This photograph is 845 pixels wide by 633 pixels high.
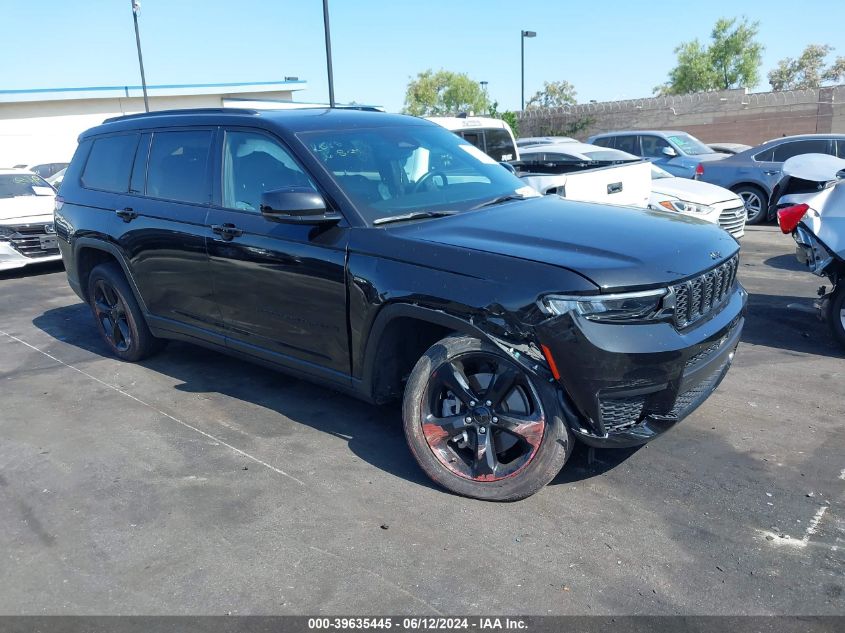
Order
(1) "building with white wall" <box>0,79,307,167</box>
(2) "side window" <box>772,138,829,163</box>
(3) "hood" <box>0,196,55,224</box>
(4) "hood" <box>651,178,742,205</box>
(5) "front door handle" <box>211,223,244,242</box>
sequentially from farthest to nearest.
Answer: (1) "building with white wall" <box>0,79,307,167</box>
(2) "side window" <box>772,138,829,163</box>
(3) "hood" <box>0,196,55,224</box>
(4) "hood" <box>651,178,742,205</box>
(5) "front door handle" <box>211,223,244,242</box>

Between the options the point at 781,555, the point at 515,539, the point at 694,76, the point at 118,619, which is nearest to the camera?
the point at 118,619

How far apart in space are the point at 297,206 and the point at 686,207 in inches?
268

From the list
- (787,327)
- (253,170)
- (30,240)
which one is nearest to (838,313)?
(787,327)

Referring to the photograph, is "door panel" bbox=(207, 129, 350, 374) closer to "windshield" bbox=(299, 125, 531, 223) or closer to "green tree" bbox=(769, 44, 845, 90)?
"windshield" bbox=(299, 125, 531, 223)

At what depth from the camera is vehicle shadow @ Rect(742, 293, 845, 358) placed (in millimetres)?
5789

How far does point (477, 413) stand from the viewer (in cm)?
346

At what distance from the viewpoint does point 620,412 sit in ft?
10.6

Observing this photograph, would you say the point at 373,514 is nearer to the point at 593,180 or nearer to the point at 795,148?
the point at 593,180

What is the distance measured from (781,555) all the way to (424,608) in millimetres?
1524

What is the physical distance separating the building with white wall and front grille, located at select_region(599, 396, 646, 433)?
3281cm

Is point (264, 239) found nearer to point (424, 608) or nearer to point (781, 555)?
point (424, 608)

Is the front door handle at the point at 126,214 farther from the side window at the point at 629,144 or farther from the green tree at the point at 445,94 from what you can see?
the green tree at the point at 445,94

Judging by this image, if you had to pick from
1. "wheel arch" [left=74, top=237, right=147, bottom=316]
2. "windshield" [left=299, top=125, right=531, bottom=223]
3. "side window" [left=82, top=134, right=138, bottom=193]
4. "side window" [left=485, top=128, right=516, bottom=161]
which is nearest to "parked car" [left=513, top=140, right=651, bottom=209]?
"windshield" [left=299, top=125, right=531, bottom=223]

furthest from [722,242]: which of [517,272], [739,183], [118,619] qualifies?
[739,183]
